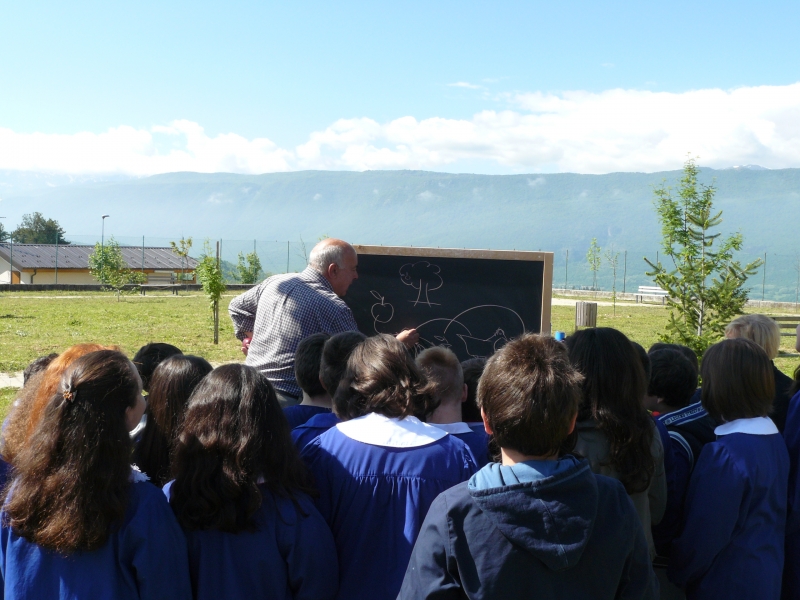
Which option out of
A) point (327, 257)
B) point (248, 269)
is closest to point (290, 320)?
point (327, 257)

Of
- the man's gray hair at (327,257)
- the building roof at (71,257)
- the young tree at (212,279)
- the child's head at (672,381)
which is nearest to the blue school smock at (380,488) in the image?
the child's head at (672,381)

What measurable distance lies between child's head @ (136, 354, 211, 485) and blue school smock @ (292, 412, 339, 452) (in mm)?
387

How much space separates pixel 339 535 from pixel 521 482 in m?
0.78

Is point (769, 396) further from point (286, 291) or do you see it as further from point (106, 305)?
point (106, 305)

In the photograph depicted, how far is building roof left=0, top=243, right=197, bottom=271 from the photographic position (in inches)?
1971

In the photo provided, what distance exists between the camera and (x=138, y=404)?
6.68 ft

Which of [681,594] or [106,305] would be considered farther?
[106,305]

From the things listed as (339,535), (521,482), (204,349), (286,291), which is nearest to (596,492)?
(521,482)

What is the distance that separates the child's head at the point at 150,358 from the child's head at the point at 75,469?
1244 mm

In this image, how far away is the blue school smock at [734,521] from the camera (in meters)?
2.48

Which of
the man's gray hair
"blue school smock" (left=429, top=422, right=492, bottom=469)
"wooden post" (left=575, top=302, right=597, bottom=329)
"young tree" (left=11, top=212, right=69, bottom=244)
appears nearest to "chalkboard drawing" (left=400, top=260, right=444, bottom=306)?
the man's gray hair

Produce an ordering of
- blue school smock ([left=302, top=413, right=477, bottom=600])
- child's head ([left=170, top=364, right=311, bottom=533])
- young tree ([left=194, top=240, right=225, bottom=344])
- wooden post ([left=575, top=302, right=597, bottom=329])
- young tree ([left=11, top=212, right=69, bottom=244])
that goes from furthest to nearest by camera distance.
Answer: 1. young tree ([left=11, top=212, right=69, bottom=244])
2. young tree ([left=194, top=240, right=225, bottom=344])
3. wooden post ([left=575, top=302, right=597, bottom=329])
4. blue school smock ([left=302, top=413, right=477, bottom=600])
5. child's head ([left=170, top=364, right=311, bottom=533])

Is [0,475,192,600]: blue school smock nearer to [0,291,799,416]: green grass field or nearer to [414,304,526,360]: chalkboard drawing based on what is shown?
[414,304,526,360]: chalkboard drawing

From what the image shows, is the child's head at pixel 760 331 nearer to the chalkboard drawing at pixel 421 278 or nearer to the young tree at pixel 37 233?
the chalkboard drawing at pixel 421 278
